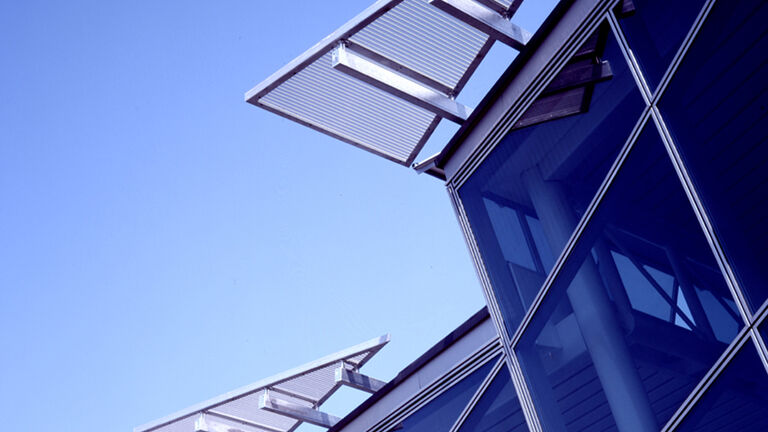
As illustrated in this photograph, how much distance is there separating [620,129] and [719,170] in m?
1.19

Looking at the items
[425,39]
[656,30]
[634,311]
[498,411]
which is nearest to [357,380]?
[498,411]

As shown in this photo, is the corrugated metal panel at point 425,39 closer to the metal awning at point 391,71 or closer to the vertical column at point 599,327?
the metal awning at point 391,71

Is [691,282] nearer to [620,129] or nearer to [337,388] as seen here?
[620,129]

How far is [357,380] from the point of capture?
542 inches

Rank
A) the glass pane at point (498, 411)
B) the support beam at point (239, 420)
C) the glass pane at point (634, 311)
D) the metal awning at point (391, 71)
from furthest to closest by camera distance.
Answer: the support beam at point (239, 420)
the metal awning at point (391, 71)
the glass pane at point (498, 411)
the glass pane at point (634, 311)

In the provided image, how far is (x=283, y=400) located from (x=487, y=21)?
779 cm

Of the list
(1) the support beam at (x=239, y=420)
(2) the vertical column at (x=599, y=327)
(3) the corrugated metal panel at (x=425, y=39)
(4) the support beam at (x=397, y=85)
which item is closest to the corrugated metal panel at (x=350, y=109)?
(4) the support beam at (x=397, y=85)

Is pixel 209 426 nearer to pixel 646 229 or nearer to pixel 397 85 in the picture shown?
pixel 397 85

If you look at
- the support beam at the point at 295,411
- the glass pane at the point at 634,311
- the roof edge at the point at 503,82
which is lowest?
the glass pane at the point at 634,311

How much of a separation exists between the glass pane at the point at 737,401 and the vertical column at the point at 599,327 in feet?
1.76

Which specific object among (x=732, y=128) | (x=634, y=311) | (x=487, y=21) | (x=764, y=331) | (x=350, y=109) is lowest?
(x=764, y=331)

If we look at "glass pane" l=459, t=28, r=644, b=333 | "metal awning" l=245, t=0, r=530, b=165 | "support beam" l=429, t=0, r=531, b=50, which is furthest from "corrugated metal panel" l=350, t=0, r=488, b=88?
"glass pane" l=459, t=28, r=644, b=333

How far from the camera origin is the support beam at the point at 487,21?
8461 millimetres

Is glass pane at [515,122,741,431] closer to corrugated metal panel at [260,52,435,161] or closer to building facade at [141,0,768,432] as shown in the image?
building facade at [141,0,768,432]
